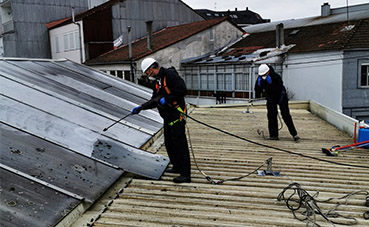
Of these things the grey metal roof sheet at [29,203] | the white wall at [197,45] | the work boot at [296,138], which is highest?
the white wall at [197,45]

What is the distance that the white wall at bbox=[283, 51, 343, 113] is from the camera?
19641 millimetres

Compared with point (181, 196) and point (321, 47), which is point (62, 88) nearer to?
point (181, 196)

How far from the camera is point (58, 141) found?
4707mm

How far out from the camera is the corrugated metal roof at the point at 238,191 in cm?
352

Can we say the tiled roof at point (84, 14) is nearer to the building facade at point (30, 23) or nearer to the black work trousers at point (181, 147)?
the building facade at point (30, 23)

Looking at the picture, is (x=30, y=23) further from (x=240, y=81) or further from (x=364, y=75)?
(x=364, y=75)

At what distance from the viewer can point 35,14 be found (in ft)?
103

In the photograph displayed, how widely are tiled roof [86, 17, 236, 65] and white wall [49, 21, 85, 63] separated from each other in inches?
91.0

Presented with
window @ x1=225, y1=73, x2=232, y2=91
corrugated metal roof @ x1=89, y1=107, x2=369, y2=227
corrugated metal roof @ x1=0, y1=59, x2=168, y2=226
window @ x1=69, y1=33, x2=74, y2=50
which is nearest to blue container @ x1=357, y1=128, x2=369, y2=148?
corrugated metal roof @ x1=89, y1=107, x2=369, y2=227

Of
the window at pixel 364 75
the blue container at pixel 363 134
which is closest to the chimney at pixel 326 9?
the window at pixel 364 75

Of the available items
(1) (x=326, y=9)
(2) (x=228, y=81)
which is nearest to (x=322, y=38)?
(2) (x=228, y=81)

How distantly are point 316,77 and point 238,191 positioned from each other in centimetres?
1817

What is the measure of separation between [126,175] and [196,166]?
1.16 metres

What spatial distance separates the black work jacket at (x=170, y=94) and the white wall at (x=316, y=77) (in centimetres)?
1717
